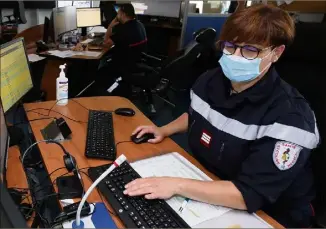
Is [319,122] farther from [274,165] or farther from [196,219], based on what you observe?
[196,219]

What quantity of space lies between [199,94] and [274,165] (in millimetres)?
443

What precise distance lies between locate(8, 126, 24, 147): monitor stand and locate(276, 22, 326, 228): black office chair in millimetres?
1137

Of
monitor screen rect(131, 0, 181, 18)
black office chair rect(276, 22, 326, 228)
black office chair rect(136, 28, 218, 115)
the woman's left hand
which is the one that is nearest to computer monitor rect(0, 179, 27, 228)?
the woman's left hand

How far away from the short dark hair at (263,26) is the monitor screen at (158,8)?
3387 mm

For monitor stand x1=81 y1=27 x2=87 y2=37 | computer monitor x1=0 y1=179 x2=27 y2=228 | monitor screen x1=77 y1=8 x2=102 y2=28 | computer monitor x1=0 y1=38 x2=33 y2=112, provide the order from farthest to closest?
monitor stand x1=81 y1=27 x2=87 y2=37 < monitor screen x1=77 y1=8 x2=102 y2=28 < computer monitor x1=0 y1=38 x2=33 y2=112 < computer monitor x1=0 y1=179 x2=27 y2=228

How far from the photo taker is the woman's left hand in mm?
871

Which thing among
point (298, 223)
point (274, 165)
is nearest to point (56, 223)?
point (274, 165)

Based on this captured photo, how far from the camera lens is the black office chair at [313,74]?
43.6 inches

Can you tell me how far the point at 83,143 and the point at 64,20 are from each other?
7.59 ft

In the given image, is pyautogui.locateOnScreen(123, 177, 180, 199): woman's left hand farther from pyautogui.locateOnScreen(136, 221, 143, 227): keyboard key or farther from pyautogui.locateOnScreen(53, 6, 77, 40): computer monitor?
pyautogui.locateOnScreen(53, 6, 77, 40): computer monitor

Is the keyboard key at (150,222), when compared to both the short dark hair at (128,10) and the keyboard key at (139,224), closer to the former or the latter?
the keyboard key at (139,224)

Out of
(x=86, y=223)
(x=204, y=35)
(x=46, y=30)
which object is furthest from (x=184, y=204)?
(x=46, y=30)

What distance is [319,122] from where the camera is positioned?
1.13 meters

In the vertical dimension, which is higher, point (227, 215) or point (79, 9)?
point (79, 9)
